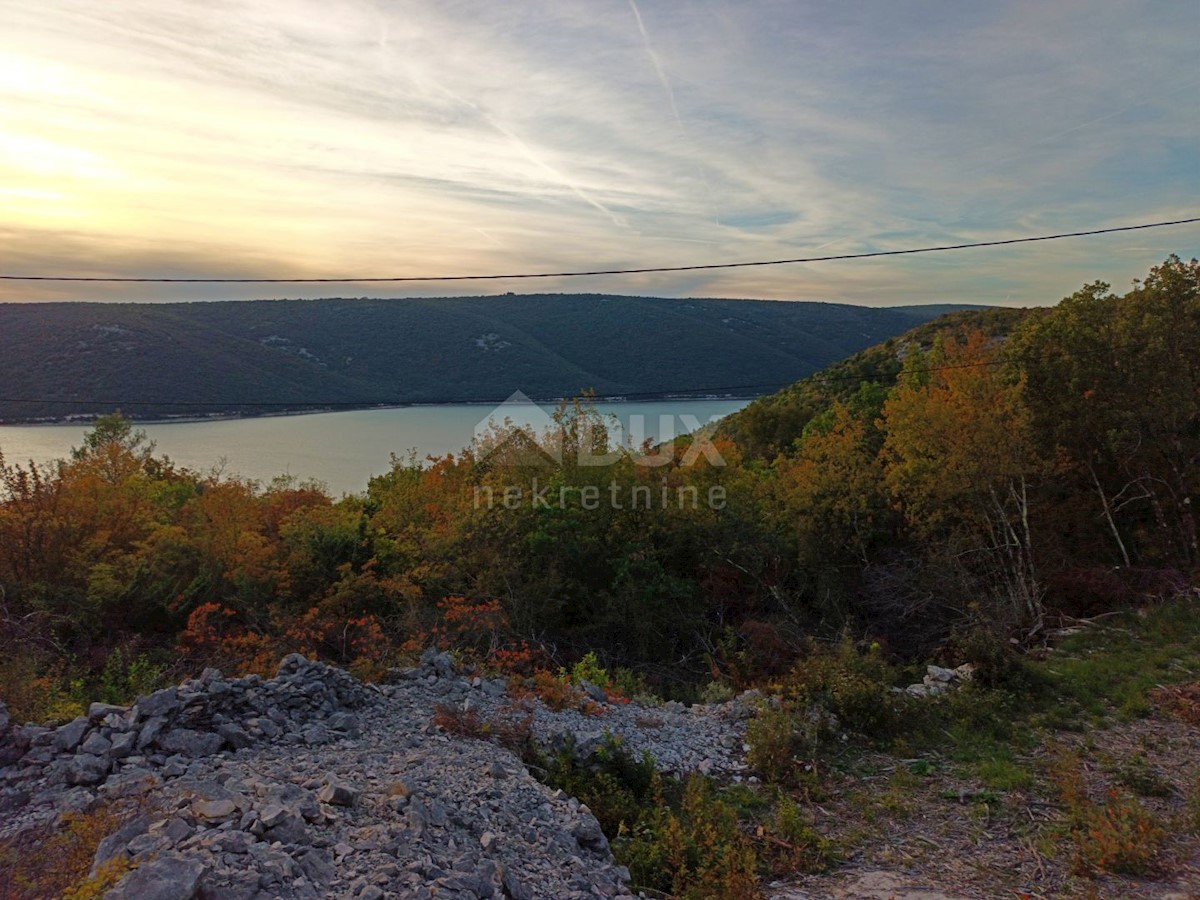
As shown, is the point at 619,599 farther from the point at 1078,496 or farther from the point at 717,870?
the point at 1078,496

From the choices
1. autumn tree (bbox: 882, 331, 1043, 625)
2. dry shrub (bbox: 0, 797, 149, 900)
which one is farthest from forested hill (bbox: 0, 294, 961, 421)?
dry shrub (bbox: 0, 797, 149, 900)

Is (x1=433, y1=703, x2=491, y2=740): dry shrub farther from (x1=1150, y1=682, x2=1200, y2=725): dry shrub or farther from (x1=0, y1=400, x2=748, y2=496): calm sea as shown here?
(x1=0, y1=400, x2=748, y2=496): calm sea

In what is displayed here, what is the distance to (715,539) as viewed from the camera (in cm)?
1633

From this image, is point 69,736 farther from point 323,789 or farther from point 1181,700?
point 1181,700

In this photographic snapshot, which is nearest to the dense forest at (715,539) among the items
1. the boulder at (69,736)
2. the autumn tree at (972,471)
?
the autumn tree at (972,471)

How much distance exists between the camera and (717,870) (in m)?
5.45

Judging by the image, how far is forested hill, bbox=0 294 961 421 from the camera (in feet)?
99.7

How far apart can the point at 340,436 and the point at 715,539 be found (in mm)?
15797

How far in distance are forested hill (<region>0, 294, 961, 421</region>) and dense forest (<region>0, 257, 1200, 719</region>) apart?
1019 cm

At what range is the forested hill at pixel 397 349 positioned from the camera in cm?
3038

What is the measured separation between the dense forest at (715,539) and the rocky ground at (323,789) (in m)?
3.64

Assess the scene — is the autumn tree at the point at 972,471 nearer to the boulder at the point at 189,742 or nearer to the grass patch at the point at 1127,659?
the grass patch at the point at 1127,659

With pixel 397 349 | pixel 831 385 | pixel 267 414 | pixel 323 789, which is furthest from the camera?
pixel 397 349

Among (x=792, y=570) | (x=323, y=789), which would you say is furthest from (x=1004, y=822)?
(x=792, y=570)
